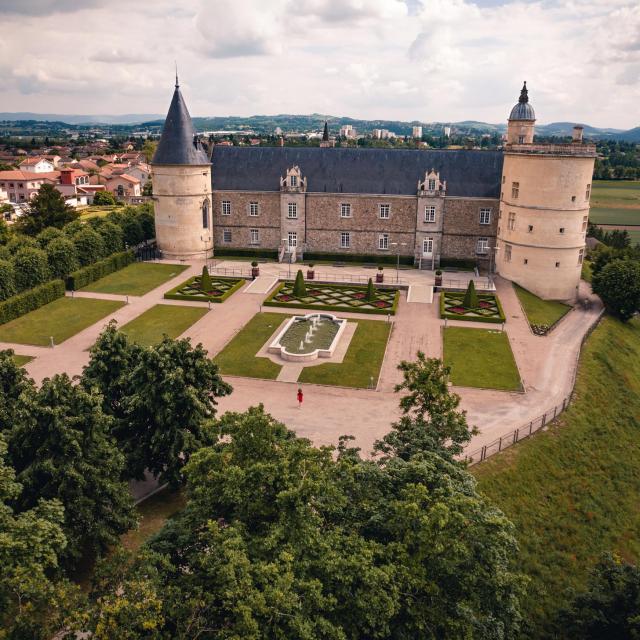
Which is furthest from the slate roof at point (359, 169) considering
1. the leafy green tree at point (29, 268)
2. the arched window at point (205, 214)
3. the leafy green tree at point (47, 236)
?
the leafy green tree at point (29, 268)

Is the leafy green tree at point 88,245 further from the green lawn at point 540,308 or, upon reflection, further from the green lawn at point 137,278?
the green lawn at point 540,308

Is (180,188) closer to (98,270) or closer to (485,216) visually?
(98,270)

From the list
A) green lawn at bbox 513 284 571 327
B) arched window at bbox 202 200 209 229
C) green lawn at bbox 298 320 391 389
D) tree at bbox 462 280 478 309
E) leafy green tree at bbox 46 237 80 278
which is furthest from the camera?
arched window at bbox 202 200 209 229

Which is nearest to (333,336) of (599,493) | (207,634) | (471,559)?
(599,493)

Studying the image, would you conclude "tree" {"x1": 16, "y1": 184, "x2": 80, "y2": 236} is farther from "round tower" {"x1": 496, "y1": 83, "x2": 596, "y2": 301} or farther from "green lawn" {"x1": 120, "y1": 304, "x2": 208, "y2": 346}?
"round tower" {"x1": 496, "y1": 83, "x2": 596, "y2": 301}

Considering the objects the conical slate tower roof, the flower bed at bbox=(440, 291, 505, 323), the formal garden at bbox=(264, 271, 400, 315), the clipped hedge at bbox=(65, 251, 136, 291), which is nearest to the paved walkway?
the flower bed at bbox=(440, 291, 505, 323)

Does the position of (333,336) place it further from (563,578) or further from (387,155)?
(387,155)

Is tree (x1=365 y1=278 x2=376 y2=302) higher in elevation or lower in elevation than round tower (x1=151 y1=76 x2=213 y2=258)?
lower
